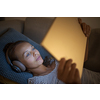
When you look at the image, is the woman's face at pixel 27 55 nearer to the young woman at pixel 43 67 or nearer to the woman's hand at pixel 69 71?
the young woman at pixel 43 67

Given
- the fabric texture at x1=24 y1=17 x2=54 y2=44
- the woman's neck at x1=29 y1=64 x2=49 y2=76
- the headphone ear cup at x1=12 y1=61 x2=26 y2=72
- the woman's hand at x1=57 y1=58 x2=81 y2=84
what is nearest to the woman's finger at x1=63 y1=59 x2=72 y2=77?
the woman's hand at x1=57 y1=58 x2=81 y2=84

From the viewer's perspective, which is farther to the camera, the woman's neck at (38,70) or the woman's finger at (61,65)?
the woman's neck at (38,70)

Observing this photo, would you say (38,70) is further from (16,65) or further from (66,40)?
(66,40)

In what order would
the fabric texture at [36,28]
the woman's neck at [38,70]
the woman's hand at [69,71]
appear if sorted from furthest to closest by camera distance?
the fabric texture at [36,28]
the woman's neck at [38,70]
the woman's hand at [69,71]

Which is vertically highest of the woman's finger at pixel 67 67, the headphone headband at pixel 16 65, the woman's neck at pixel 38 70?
the woman's finger at pixel 67 67

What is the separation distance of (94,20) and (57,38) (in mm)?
266

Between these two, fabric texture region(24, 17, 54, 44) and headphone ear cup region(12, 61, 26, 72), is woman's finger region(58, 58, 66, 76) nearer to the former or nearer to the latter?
headphone ear cup region(12, 61, 26, 72)

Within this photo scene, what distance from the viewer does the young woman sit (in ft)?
1.28

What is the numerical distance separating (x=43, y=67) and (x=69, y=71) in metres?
0.20

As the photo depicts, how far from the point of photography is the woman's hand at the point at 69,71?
1.27 ft

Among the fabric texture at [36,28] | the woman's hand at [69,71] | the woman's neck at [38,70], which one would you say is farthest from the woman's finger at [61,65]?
the fabric texture at [36,28]

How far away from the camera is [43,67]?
1.67 ft
